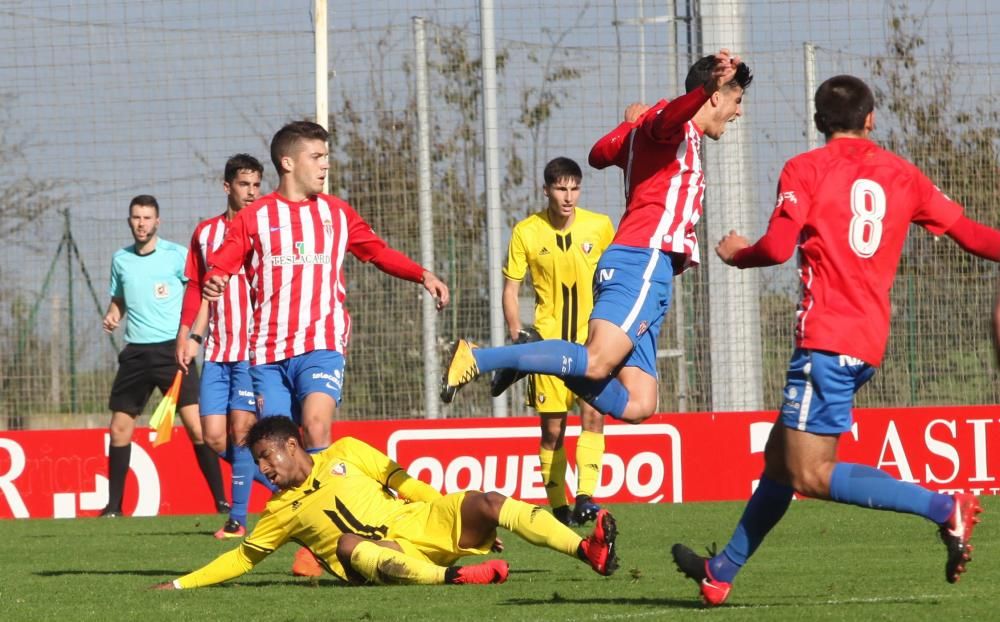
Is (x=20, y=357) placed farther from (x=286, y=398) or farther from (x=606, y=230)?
(x=286, y=398)

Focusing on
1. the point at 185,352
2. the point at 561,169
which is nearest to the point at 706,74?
the point at 185,352

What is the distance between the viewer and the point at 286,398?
8133 millimetres

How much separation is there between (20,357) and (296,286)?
7350 mm

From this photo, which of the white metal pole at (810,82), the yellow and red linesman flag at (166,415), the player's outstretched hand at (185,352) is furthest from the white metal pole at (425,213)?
the player's outstretched hand at (185,352)

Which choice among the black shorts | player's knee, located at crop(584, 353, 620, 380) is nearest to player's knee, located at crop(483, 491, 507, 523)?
player's knee, located at crop(584, 353, 620, 380)

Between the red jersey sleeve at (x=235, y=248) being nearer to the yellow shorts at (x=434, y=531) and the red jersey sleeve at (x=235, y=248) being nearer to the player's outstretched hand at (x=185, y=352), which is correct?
the player's outstretched hand at (x=185, y=352)

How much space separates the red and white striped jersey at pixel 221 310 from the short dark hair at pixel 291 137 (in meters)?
1.91

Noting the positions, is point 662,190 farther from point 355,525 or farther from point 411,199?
point 411,199

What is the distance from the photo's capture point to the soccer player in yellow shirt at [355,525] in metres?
6.95

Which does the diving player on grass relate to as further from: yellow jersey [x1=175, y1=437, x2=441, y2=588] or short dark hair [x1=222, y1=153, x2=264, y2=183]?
short dark hair [x1=222, y1=153, x2=264, y2=183]

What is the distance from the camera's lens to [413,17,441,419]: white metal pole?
1382 cm

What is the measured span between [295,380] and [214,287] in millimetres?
650

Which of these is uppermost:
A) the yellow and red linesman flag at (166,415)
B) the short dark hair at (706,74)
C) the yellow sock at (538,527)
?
the short dark hair at (706,74)

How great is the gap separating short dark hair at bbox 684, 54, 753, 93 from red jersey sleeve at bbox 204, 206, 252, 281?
226 cm
